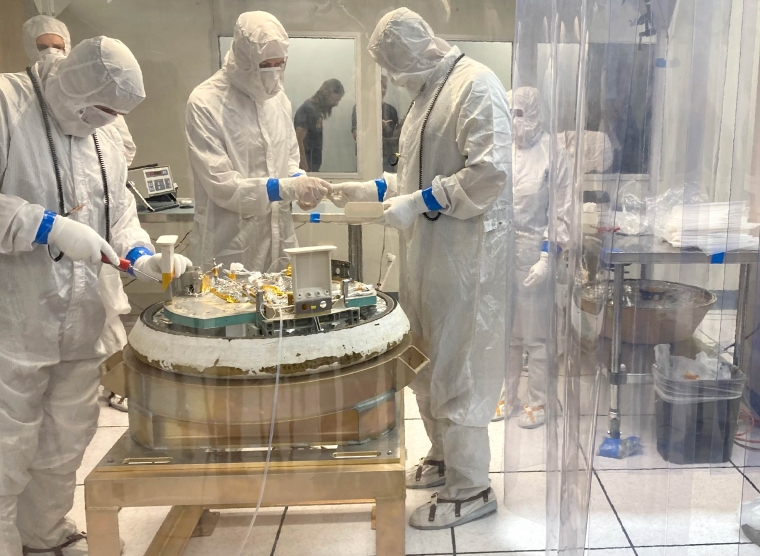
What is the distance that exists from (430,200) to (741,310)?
0.71m

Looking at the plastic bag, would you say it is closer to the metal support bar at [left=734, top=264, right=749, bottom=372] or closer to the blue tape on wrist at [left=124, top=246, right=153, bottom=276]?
the metal support bar at [left=734, top=264, right=749, bottom=372]

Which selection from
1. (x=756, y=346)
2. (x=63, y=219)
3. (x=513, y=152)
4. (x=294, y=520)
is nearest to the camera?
(x=63, y=219)

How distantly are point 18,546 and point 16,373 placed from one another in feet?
1.33

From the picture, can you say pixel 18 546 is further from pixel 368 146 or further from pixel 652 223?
pixel 652 223

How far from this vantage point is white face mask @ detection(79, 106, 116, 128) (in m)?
1.36

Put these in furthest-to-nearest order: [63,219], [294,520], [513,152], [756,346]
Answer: [294,520], [513,152], [756,346], [63,219]

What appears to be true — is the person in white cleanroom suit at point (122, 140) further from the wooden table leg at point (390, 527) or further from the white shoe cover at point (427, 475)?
the white shoe cover at point (427, 475)

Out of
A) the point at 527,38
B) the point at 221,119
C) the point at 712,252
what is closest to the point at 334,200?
the point at 221,119

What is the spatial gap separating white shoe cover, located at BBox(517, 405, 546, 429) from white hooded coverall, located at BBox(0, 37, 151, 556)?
101 centimetres

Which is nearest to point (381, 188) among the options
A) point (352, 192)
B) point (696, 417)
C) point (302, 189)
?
point (352, 192)

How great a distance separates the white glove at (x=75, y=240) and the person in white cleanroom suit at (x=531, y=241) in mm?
943

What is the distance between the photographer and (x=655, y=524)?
148 centimetres

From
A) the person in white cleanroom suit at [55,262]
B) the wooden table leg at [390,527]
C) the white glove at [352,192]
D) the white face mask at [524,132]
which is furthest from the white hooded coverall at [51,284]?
the white face mask at [524,132]

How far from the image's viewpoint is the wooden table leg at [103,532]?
1281mm
